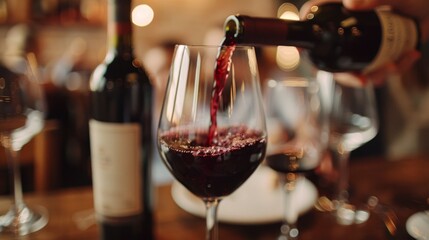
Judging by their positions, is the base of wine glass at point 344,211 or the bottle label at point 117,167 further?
the base of wine glass at point 344,211

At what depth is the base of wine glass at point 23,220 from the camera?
30.3 inches

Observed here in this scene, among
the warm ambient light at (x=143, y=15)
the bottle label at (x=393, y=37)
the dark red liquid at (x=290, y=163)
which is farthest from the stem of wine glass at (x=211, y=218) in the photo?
the warm ambient light at (x=143, y=15)

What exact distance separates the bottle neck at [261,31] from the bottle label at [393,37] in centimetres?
17

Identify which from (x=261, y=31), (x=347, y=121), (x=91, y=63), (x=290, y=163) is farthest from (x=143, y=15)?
(x=261, y=31)

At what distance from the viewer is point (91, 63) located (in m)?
4.03

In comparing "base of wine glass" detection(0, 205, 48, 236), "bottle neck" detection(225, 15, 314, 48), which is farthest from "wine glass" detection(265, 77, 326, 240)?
"base of wine glass" detection(0, 205, 48, 236)

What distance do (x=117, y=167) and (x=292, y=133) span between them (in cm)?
37

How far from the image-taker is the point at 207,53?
0.55m

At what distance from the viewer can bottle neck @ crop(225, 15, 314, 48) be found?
0.60 meters

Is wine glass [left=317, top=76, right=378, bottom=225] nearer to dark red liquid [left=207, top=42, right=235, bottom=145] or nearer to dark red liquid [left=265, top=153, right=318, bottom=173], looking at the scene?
dark red liquid [left=265, top=153, right=318, bottom=173]

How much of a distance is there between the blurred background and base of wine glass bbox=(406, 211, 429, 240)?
0.51 m

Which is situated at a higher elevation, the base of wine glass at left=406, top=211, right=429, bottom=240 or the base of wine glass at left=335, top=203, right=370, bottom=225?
the base of wine glass at left=406, top=211, right=429, bottom=240

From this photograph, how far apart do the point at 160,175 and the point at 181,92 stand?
108 cm

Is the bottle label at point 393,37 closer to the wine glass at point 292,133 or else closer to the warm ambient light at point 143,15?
the wine glass at point 292,133
